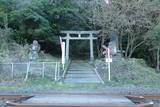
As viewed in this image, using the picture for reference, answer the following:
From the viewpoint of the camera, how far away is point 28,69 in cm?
1355

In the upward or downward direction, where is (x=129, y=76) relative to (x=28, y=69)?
downward

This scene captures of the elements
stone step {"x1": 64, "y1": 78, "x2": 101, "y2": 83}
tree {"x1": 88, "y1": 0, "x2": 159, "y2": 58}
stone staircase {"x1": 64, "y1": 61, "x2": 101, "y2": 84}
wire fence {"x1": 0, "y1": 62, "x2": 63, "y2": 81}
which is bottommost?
stone step {"x1": 64, "y1": 78, "x2": 101, "y2": 83}

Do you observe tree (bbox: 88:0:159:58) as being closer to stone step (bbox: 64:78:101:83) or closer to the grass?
the grass

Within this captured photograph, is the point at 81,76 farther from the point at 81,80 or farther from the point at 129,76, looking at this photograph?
the point at 129,76

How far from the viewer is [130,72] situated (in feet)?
46.6

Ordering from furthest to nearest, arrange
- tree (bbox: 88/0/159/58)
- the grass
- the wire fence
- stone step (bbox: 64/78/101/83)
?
tree (bbox: 88/0/159/58)
the wire fence
stone step (bbox: 64/78/101/83)
the grass

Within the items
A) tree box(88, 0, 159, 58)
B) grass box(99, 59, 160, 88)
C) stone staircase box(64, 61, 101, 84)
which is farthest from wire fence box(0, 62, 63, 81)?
tree box(88, 0, 159, 58)

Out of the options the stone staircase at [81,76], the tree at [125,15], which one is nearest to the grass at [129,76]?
the stone staircase at [81,76]

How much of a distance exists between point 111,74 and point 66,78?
8.54 feet

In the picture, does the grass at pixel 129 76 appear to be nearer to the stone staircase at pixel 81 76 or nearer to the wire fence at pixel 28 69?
the stone staircase at pixel 81 76

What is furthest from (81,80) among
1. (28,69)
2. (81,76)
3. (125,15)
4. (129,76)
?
(125,15)

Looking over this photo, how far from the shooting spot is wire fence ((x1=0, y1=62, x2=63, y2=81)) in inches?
530

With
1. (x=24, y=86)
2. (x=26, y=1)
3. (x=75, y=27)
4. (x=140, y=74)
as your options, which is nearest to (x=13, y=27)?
(x=26, y=1)

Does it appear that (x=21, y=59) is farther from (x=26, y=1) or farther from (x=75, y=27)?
(x=75, y=27)
